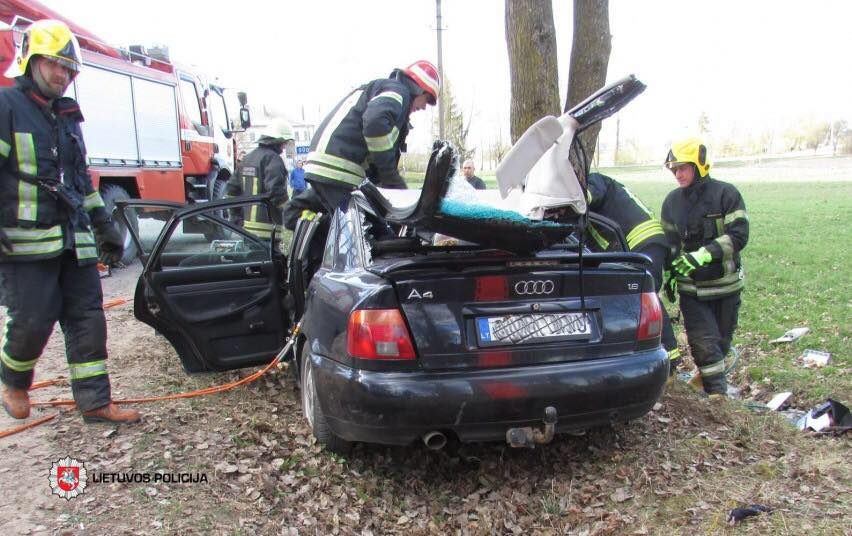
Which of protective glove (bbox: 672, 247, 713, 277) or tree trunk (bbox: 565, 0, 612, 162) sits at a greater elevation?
tree trunk (bbox: 565, 0, 612, 162)

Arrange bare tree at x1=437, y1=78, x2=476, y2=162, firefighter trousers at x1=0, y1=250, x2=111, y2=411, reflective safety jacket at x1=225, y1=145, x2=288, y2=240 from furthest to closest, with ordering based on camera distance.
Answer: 1. bare tree at x1=437, y1=78, x2=476, y2=162
2. reflective safety jacket at x1=225, y1=145, x2=288, y2=240
3. firefighter trousers at x1=0, y1=250, x2=111, y2=411

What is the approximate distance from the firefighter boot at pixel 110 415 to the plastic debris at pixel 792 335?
17.6 ft

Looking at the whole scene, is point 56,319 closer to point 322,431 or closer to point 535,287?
point 322,431

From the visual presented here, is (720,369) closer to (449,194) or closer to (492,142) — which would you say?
(449,194)

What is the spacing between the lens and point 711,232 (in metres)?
4.36

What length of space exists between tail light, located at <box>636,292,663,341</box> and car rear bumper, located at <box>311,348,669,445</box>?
0.78 ft

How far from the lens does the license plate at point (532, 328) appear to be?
264 centimetres

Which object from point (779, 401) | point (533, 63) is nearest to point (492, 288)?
point (779, 401)

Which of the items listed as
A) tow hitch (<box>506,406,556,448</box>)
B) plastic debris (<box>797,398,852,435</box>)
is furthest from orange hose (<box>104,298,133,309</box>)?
plastic debris (<box>797,398,852,435</box>)

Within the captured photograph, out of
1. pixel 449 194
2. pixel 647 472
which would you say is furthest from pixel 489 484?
pixel 449 194

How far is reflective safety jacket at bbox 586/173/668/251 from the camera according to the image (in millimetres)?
4066

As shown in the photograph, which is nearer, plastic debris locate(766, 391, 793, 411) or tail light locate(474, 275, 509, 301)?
tail light locate(474, 275, 509, 301)

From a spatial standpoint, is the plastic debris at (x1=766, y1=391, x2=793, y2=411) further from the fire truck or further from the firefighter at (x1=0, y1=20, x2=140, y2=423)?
the fire truck

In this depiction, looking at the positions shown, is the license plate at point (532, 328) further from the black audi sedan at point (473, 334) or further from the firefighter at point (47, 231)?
the firefighter at point (47, 231)
